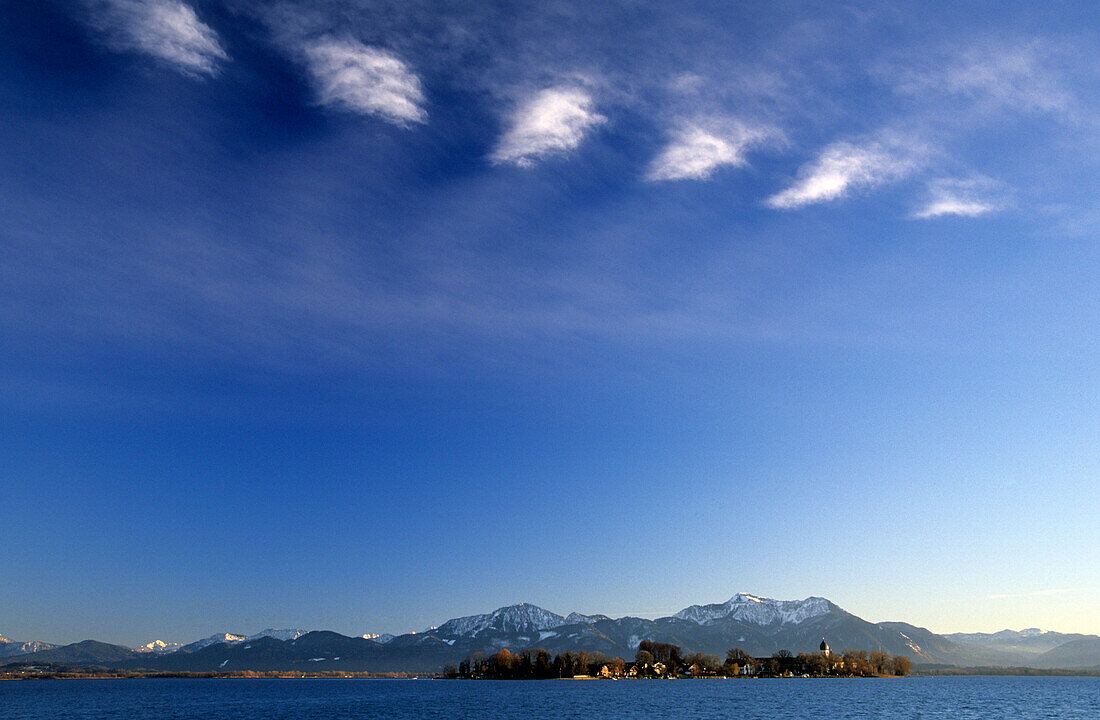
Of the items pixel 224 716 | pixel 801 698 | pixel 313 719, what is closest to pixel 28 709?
pixel 224 716

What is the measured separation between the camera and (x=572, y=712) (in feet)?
476

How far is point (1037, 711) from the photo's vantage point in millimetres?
152125

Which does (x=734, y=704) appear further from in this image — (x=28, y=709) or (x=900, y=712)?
(x=28, y=709)

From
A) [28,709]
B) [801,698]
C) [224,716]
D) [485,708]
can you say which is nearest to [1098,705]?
[801,698]

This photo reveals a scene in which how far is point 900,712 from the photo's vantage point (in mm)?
144000

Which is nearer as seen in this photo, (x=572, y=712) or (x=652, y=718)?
(x=652, y=718)

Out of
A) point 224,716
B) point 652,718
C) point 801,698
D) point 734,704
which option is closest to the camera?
point 652,718

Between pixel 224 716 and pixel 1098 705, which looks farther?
pixel 1098 705

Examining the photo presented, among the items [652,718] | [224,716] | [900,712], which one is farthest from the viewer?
[224,716]

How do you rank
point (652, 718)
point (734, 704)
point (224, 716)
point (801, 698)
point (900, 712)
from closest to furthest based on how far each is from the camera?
point (652, 718) → point (900, 712) → point (224, 716) → point (734, 704) → point (801, 698)

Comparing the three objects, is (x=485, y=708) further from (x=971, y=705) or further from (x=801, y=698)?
(x=971, y=705)

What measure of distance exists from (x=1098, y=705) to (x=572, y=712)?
448 ft

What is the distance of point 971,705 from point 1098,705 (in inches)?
1409

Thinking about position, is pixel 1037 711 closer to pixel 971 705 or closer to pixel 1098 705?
pixel 971 705
